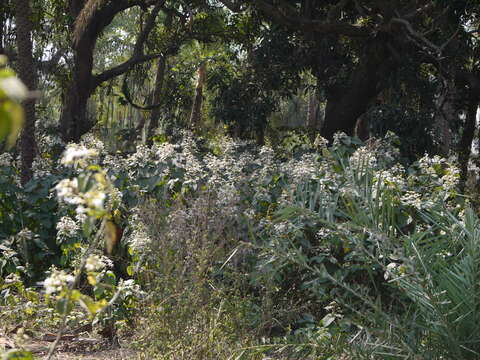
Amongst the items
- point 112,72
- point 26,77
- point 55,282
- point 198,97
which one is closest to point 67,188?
point 55,282

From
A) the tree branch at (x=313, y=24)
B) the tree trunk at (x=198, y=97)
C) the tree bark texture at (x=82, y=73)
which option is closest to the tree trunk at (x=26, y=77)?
the tree branch at (x=313, y=24)

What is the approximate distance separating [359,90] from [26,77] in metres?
5.38

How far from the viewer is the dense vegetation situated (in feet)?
7.79

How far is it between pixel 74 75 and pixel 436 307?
38.2ft

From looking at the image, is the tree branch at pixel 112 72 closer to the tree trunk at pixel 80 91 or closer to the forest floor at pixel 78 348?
the tree trunk at pixel 80 91

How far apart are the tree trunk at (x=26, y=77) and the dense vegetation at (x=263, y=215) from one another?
26mm

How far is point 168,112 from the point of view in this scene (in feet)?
53.8

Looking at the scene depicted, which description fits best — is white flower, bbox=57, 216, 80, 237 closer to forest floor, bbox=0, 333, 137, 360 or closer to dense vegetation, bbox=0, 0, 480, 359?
dense vegetation, bbox=0, 0, 480, 359

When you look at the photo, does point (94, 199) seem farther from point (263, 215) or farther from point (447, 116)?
point (447, 116)

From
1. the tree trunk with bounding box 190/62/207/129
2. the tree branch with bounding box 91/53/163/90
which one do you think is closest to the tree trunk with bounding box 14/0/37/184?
the tree branch with bounding box 91/53/163/90

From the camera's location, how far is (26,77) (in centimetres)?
805

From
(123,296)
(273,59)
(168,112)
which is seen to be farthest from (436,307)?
(168,112)

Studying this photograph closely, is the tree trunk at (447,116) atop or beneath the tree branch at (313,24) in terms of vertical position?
beneath

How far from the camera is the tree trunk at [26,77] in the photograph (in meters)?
7.59
